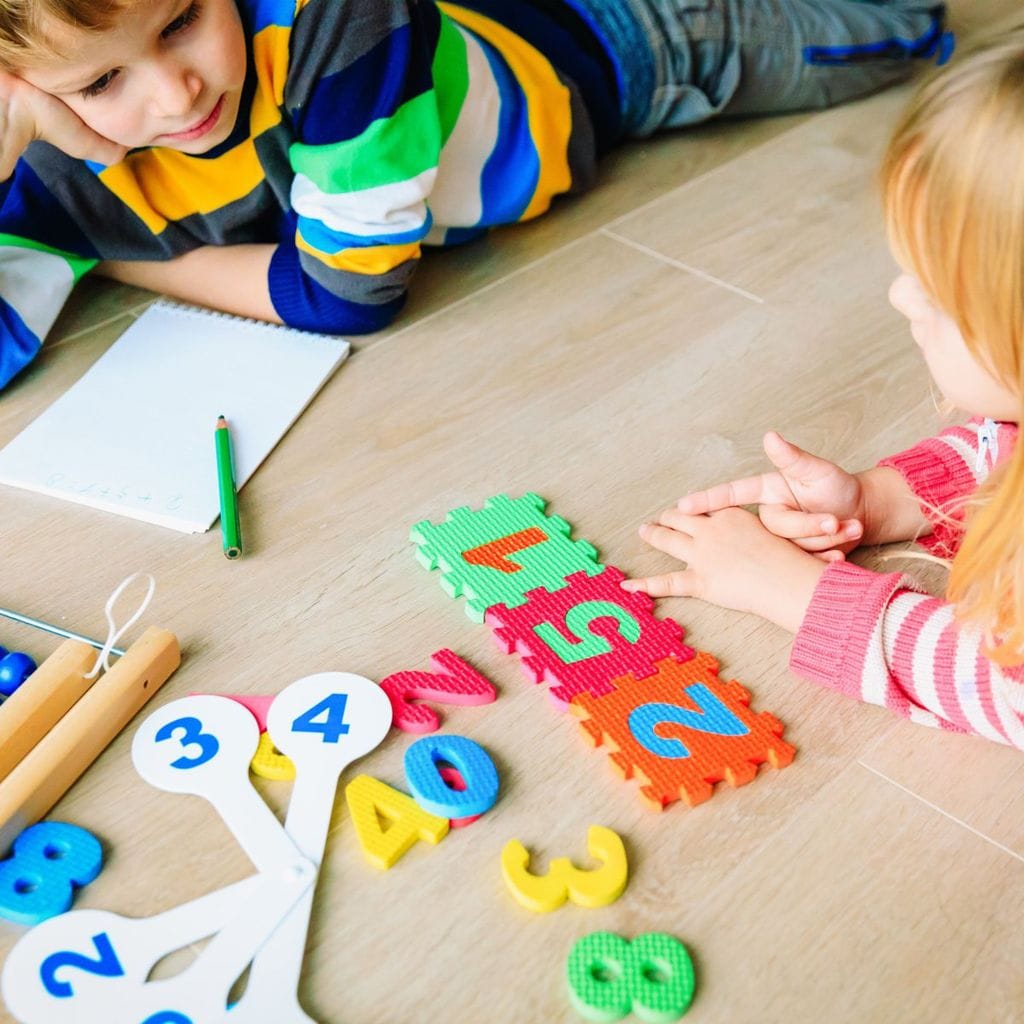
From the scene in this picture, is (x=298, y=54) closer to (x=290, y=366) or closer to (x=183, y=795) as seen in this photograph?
(x=290, y=366)

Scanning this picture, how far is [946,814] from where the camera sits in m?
0.75

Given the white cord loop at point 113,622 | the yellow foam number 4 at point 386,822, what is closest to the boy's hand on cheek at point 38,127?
the white cord loop at point 113,622

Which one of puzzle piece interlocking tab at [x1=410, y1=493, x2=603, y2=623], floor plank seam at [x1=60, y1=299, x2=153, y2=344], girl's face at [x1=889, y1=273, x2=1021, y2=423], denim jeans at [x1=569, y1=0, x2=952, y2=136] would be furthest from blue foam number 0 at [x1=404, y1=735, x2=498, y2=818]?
denim jeans at [x1=569, y1=0, x2=952, y2=136]

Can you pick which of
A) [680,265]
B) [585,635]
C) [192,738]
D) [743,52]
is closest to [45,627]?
[192,738]

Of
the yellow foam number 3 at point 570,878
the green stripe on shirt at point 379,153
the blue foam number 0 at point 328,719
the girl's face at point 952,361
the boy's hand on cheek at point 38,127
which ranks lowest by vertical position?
the yellow foam number 3 at point 570,878

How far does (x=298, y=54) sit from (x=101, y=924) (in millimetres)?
708

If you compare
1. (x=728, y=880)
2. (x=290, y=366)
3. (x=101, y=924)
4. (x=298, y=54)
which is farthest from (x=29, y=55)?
(x=728, y=880)

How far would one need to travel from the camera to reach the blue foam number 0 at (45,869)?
2.23 ft

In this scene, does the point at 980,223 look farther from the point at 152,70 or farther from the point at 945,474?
the point at 152,70


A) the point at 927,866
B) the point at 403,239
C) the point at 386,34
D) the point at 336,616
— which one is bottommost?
the point at 927,866

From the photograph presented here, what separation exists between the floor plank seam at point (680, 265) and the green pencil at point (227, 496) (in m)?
0.49

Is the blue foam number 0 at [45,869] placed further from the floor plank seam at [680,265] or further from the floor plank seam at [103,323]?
the floor plank seam at [680,265]

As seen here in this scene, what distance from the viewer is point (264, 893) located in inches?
27.3

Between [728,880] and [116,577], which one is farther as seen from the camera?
[116,577]
